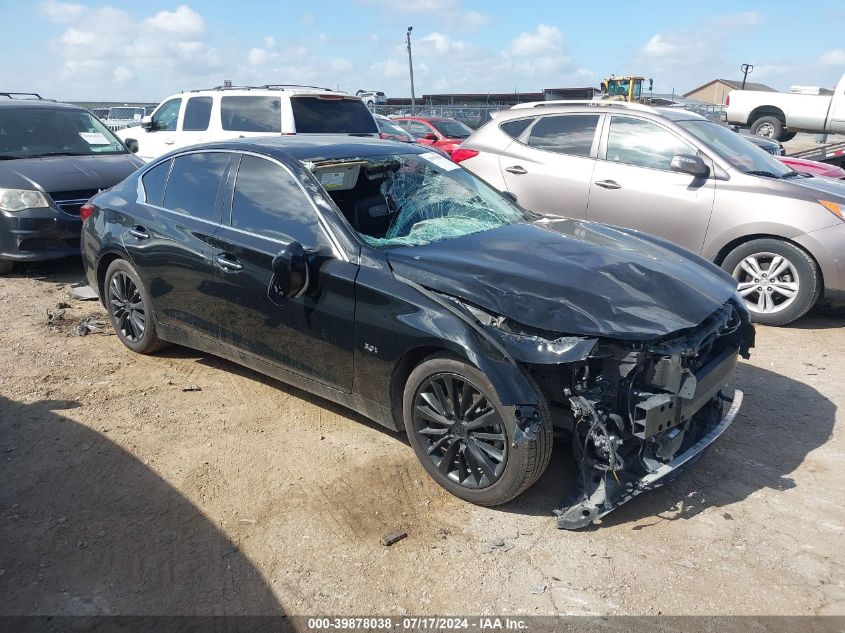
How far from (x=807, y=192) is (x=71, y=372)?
6219 millimetres

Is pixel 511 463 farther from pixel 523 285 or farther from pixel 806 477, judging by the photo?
pixel 806 477

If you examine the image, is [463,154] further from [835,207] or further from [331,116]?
[835,207]

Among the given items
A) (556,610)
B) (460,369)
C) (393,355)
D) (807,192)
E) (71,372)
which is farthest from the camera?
(807,192)

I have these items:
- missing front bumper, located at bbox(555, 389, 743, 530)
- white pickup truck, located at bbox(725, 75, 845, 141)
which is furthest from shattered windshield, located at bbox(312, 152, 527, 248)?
white pickup truck, located at bbox(725, 75, 845, 141)

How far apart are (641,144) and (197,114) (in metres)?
6.78

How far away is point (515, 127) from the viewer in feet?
24.6

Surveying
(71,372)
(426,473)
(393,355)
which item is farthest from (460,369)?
(71,372)

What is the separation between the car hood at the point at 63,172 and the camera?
7.38 m

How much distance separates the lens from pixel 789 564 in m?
3.02

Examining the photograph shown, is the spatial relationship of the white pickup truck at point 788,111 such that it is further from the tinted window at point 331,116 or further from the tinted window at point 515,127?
the tinted window at point 515,127

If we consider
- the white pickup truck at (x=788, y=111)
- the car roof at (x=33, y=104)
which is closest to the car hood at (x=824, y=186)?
the car roof at (x=33, y=104)

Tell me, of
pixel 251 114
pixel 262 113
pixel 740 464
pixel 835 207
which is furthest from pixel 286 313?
pixel 251 114

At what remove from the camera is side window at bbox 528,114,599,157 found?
695cm

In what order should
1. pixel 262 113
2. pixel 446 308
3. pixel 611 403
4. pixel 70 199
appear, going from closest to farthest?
pixel 611 403, pixel 446 308, pixel 70 199, pixel 262 113
